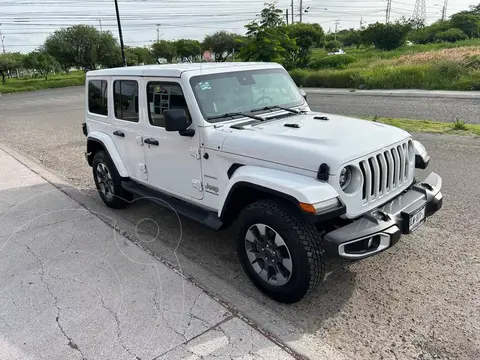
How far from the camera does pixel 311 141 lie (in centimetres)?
315

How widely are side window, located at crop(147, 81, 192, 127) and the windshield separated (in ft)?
0.63

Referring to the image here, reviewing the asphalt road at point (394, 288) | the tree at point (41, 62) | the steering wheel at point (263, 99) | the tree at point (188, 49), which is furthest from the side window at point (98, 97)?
the tree at point (188, 49)

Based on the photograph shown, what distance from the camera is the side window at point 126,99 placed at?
14.6ft

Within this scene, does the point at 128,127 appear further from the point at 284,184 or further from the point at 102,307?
the point at 284,184

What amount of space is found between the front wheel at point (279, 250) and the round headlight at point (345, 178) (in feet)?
1.30

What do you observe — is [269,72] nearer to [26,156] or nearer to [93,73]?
[93,73]

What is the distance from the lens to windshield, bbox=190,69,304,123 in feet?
12.3

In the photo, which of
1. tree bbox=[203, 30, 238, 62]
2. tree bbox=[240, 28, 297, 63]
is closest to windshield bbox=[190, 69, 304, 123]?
tree bbox=[240, 28, 297, 63]

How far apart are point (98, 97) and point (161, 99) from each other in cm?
163

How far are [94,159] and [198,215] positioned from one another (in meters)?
2.43

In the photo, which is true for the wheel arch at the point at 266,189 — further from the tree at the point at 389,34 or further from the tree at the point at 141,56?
the tree at the point at 141,56

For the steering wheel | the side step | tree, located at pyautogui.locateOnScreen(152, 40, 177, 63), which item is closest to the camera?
the side step

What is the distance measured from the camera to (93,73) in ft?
17.7

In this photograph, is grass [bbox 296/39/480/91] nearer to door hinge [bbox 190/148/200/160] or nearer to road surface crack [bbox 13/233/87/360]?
door hinge [bbox 190/148/200/160]
